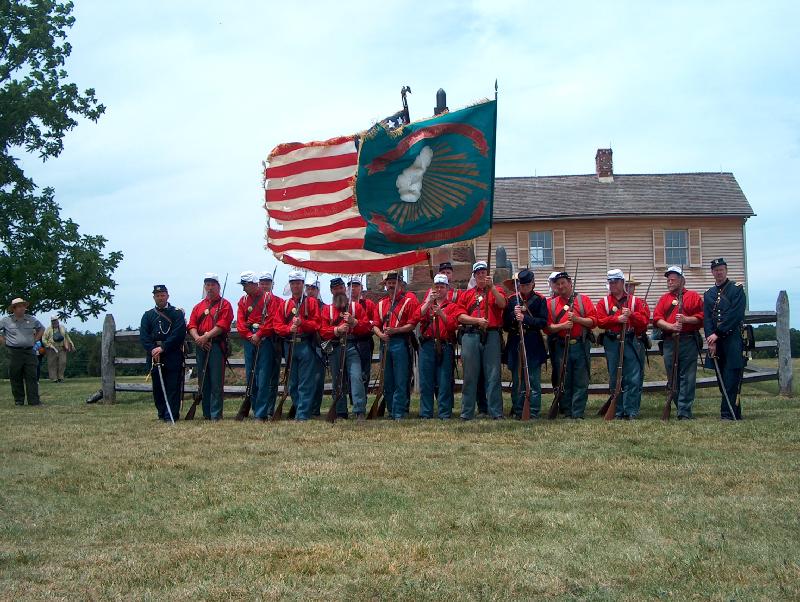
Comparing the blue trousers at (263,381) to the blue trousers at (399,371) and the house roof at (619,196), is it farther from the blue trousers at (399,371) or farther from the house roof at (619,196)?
the house roof at (619,196)

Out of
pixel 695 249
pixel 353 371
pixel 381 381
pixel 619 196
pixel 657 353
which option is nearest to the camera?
pixel 381 381

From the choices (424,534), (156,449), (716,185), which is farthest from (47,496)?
(716,185)

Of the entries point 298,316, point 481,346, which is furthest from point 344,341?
point 481,346

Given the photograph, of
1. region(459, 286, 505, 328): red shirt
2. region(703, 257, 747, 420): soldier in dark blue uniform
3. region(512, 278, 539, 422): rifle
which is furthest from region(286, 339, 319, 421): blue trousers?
region(703, 257, 747, 420): soldier in dark blue uniform

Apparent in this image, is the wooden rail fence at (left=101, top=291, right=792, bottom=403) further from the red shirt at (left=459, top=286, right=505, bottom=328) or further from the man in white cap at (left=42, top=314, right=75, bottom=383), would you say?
the man in white cap at (left=42, top=314, right=75, bottom=383)

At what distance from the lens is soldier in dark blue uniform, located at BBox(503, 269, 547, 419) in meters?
12.5

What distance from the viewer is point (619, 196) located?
3656 cm

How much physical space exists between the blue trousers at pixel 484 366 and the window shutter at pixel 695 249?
25526 mm

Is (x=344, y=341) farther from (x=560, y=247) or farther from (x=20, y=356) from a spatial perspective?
(x=560, y=247)

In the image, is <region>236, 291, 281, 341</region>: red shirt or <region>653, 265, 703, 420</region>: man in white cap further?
<region>236, 291, 281, 341</region>: red shirt

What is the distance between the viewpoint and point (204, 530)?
6598mm

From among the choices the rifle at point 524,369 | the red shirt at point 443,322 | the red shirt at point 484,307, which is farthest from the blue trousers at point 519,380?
the red shirt at point 443,322

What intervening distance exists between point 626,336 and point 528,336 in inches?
51.5

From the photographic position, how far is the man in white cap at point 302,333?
42.4 ft
